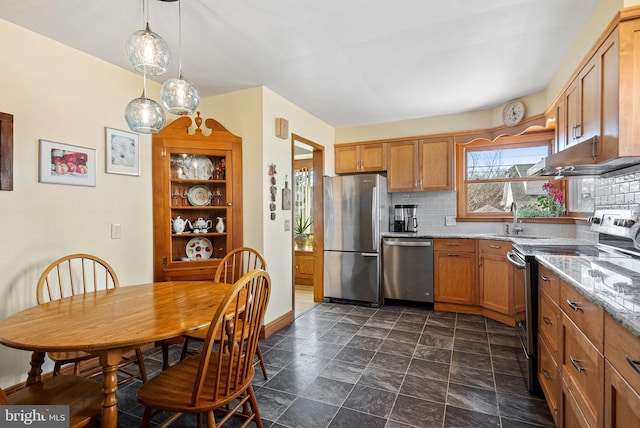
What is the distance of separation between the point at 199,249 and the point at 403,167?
273 centimetres

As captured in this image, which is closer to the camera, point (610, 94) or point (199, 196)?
point (610, 94)

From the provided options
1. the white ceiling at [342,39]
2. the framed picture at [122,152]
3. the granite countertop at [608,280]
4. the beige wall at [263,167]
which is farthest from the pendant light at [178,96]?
the granite countertop at [608,280]

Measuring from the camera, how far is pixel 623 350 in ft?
3.14

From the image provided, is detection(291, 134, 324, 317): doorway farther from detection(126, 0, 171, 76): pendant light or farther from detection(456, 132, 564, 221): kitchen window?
detection(126, 0, 171, 76): pendant light

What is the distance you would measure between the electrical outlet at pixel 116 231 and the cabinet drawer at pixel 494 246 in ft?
11.9

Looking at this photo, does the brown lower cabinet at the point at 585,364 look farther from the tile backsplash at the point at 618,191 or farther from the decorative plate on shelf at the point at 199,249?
the decorative plate on shelf at the point at 199,249

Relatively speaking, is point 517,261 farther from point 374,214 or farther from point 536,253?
point 374,214

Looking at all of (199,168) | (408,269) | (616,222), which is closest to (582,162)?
(616,222)

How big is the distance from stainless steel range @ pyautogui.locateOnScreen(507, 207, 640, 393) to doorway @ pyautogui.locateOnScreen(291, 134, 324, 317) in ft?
7.75

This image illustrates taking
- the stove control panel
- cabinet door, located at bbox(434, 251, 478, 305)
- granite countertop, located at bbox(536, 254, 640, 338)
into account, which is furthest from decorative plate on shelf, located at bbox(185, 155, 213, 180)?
the stove control panel

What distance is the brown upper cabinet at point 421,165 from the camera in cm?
411

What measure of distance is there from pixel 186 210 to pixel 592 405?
321 cm

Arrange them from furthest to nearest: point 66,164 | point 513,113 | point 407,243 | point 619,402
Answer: point 407,243, point 513,113, point 66,164, point 619,402

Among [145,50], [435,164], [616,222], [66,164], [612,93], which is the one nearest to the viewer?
[145,50]
